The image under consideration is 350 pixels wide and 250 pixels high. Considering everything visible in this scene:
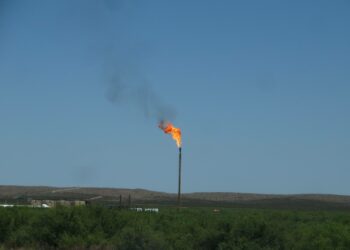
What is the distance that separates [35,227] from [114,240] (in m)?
4.67

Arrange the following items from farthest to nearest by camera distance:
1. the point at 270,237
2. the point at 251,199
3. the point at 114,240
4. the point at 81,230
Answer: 1. the point at 251,199
2. the point at 81,230
3. the point at 114,240
4. the point at 270,237

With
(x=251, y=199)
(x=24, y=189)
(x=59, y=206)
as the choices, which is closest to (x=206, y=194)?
(x=251, y=199)

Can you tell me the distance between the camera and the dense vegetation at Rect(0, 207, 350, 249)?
20.9m

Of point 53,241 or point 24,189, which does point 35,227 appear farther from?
point 24,189

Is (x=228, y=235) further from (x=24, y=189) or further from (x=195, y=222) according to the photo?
(x=24, y=189)

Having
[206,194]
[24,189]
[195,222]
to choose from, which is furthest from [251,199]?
[195,222]

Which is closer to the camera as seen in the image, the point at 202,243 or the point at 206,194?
the point at 202,243

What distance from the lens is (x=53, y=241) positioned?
85.4 ft

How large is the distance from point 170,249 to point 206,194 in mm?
132999

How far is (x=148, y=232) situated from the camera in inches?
839

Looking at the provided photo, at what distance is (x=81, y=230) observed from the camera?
25906mm

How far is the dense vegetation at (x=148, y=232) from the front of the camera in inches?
822

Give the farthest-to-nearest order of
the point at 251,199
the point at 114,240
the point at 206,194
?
the point at 206,194 < the point at 251,199 < the point at 114,240

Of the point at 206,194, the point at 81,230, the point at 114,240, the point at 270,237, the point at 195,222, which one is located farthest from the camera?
the point at 206,194
